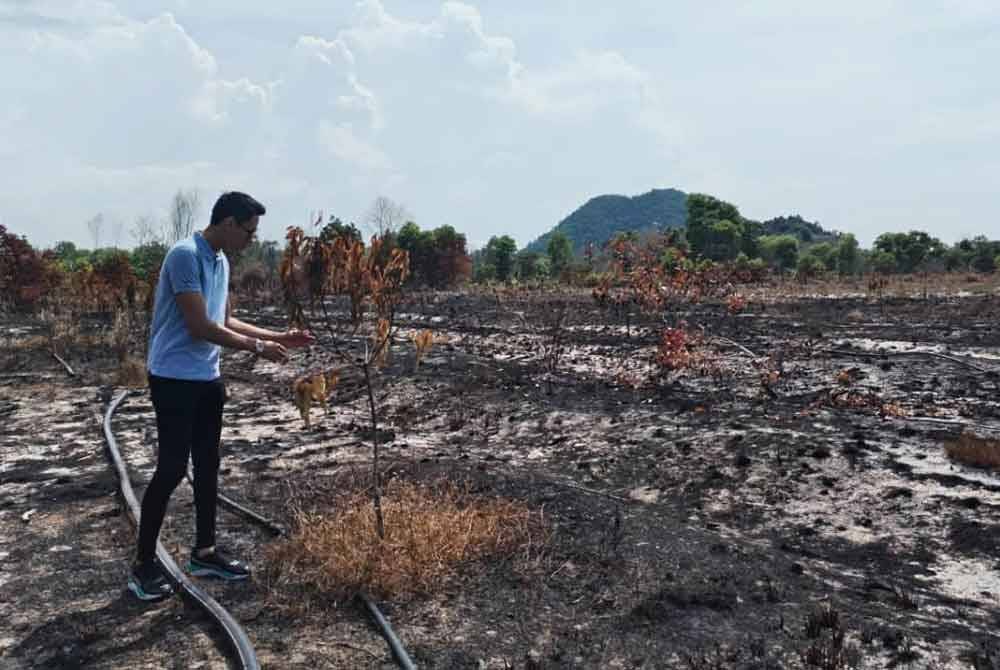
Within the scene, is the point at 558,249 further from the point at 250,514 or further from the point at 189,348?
the point at 189,348

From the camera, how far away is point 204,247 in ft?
13.7

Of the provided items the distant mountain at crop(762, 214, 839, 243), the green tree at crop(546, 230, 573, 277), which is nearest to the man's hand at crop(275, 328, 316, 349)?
the green tree at crop(546, 230, 573, 277)

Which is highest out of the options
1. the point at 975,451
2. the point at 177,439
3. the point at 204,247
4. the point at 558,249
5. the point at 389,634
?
the point at 558,249

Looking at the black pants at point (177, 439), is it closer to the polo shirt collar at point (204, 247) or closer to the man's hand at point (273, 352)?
the man's hand at point (273, 352)

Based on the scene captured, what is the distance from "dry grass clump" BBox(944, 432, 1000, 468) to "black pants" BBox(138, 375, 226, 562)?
20.1 feet

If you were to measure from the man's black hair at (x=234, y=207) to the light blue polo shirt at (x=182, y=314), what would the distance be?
Result: 15 cm

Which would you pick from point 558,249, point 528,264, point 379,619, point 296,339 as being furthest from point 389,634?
point 558,249

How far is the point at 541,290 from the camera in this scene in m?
37.9

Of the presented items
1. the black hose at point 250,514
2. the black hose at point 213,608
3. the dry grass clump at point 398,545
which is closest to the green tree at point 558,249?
the black hose at point 250,514

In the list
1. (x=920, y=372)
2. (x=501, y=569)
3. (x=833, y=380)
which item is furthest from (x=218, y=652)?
(x=920, y=372)

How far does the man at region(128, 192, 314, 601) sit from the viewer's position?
400 centimetres

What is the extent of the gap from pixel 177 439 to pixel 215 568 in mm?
872

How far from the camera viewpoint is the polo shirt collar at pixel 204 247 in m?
4.13

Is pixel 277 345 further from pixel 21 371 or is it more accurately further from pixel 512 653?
pixel 21 371
